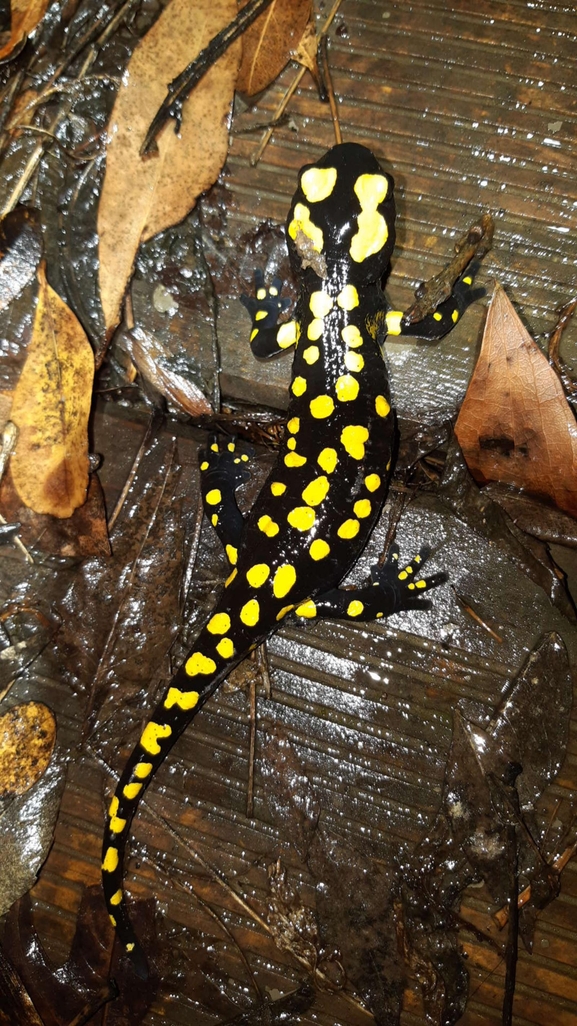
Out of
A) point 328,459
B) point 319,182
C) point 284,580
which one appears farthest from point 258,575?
point 319,182

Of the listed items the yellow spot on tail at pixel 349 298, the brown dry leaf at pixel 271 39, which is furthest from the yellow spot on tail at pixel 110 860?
the brown dry leaf at pixel 271 39

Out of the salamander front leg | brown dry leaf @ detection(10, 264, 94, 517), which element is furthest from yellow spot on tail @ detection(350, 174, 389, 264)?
the salamander front leg

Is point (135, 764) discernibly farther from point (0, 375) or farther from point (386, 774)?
point (0, 375)

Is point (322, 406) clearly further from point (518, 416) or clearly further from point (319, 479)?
point (518, 416)

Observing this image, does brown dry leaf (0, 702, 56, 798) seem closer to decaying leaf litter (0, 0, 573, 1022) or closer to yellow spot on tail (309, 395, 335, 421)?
decaying leaf litter (0, 0, 573, 1022)

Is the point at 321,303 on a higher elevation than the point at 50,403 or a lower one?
higher

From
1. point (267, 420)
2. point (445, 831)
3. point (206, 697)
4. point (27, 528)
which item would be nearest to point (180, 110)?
point (267, 420)
